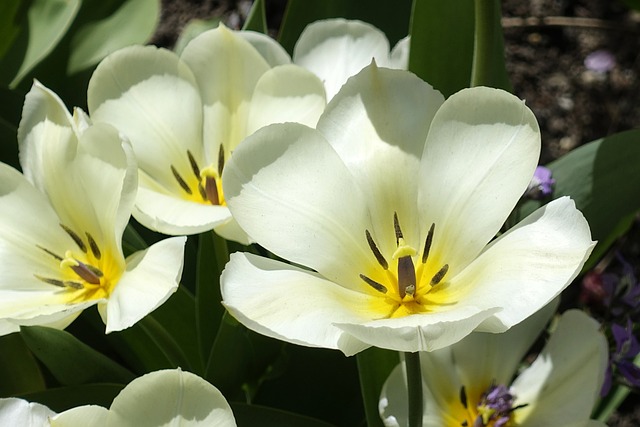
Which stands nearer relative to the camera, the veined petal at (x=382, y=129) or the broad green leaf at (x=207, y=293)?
the veined petal at (x=382, y=129)

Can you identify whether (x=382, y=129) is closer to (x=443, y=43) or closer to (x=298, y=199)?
(x=298, y=199)

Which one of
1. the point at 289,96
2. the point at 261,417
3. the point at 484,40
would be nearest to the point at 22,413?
the point at 261,417

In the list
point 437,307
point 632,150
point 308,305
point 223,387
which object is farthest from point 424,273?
point 632,150

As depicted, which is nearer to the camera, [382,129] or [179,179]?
[382,129]

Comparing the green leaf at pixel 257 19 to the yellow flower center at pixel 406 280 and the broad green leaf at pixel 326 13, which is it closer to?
the broad green leaf at pixel 326 13

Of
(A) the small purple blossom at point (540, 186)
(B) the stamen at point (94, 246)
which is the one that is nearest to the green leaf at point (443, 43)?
(A) the small purple blossom at point (540, 186)

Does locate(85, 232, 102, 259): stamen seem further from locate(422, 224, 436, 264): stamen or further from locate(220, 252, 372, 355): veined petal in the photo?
locate(422, 224, 436, 264): stamen
